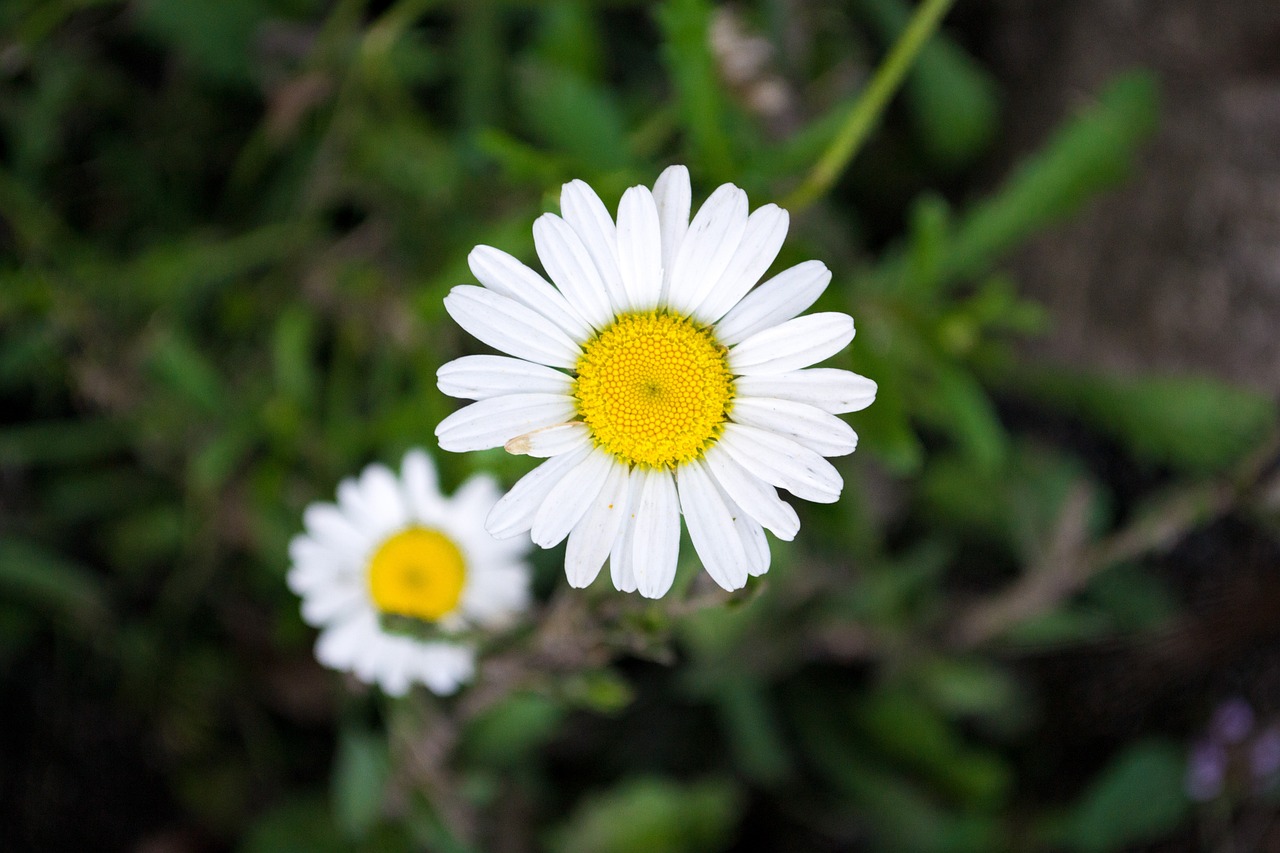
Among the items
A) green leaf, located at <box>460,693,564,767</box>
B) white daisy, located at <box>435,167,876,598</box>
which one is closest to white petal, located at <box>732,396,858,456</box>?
white daisy, located at <box>435,167,876,598</box>

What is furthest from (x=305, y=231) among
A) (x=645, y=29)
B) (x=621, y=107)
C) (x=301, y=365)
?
(x=645, y=29)

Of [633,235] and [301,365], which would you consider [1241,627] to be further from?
[301,365]

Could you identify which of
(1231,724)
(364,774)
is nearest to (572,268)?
(364,774)

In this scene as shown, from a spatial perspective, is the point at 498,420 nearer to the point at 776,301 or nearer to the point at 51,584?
the point at 776,301

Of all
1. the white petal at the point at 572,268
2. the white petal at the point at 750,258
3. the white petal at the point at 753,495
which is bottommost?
the white petal at the point at 753,495

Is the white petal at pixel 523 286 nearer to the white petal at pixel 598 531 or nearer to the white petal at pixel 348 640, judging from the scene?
the white petal at pixel 598 531

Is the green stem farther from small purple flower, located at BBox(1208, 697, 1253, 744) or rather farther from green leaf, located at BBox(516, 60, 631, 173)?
small purple flower, located at BBox(1208, 697, 1253, 744)

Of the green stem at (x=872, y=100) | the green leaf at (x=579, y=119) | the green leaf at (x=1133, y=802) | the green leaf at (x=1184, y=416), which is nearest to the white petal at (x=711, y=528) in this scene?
the green stem at (x=872, y=100)
